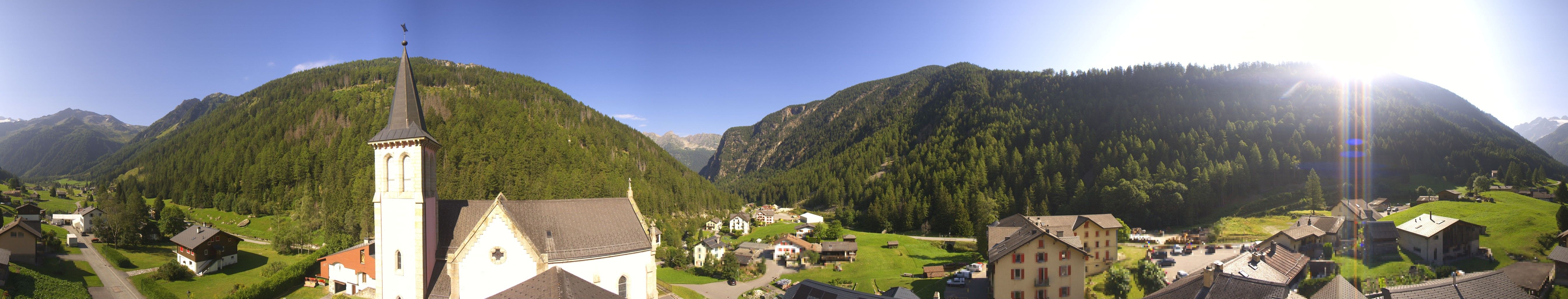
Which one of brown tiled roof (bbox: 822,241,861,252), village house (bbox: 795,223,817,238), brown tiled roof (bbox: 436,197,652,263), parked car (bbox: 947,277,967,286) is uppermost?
brown tiled roof (bbox: 436,197,652,263)

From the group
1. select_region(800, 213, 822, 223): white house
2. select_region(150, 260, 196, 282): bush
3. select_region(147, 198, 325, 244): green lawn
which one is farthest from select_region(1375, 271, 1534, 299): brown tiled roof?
select_region(147, 198, 325, 244): green lawn

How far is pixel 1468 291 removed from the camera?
771 inches

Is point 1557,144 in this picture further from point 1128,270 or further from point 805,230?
point 805,230

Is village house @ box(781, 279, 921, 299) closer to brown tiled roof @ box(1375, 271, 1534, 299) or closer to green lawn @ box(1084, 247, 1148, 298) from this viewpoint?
green lawn @ box(1084, 247, 1148, 298)

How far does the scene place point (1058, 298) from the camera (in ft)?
107

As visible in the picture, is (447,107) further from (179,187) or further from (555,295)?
(555,295)

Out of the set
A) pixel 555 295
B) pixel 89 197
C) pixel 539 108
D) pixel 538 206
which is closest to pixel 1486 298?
pixel 555 295

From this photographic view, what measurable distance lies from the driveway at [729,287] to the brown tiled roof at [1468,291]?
3438cm

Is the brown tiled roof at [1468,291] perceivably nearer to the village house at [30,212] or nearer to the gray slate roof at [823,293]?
the gray slate roof at [823,293]

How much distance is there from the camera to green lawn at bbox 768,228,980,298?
4319 centimetres

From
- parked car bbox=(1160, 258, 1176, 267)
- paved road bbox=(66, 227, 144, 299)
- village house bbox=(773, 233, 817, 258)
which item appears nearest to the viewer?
paved road bbox=(66, 227, 144, 299)

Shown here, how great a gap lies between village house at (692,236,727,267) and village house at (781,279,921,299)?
2658 cm

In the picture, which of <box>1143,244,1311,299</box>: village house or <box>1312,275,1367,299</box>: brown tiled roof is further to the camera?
<box>1143,244,1311,299</box>: village house

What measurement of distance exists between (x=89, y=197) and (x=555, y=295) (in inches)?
5333
